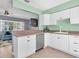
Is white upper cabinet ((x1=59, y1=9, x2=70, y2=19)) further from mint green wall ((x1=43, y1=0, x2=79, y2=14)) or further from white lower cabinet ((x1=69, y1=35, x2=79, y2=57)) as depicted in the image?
white lower cabinet ((x1=69, y1=35, x2=79, y2=57))

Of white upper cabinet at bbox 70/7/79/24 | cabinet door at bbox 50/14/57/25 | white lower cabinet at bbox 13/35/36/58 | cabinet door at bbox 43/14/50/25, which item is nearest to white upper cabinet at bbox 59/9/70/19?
white upper cabinet at bbox 70/7/79/24

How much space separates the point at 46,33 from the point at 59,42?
0.82m

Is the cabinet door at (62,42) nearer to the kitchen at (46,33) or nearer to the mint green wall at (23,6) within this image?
the kitchen at (46,33)

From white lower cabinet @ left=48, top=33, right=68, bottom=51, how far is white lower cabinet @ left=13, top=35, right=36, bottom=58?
3.41 feet

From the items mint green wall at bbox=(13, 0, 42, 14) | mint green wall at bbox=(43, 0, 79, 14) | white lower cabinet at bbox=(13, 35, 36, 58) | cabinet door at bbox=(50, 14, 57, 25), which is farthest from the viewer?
cabinet door at bbox=(50, 14, 57, 25)

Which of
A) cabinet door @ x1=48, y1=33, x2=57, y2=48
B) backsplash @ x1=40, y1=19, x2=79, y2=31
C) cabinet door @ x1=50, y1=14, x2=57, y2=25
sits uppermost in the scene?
cabinet door @ x1=50, y1=14, x2=57, y2=25

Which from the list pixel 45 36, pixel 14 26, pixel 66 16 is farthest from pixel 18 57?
pixel 14 26

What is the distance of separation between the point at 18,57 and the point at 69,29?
2.60 m

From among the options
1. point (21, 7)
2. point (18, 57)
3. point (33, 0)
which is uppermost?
point (33, 0)

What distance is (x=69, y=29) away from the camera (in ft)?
11.3

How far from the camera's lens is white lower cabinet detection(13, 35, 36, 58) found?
2140mm

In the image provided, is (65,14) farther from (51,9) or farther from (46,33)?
(46,33)

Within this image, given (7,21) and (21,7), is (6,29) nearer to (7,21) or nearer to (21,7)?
(7,21)

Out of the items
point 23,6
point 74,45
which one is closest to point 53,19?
point 23,6
